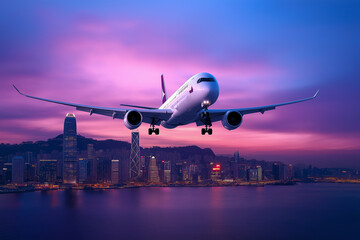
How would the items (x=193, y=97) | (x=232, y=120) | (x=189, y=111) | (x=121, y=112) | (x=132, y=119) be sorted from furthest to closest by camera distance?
(x=121, y=112), (x=232, y=120), (x=132, y=119), (x=189, y=111), (x=193, y=97)

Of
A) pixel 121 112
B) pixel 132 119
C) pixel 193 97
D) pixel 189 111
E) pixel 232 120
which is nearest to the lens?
pixel 193 97

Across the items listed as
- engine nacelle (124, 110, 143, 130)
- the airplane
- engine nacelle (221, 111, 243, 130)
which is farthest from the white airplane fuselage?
engine nacelle (124, 110, 143, 130)

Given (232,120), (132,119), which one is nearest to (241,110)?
(232,120)

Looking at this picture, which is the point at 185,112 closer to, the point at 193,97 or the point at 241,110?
the point at 193,97

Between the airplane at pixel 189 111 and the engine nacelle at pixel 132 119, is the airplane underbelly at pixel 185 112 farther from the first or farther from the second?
the engine nacelle at pixel 132 119

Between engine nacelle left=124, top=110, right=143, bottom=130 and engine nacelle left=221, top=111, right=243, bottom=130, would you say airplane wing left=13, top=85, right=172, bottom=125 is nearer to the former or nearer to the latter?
engine nacelle left=124, top=110, right=143, bottom=130

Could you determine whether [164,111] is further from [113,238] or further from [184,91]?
[113,238]

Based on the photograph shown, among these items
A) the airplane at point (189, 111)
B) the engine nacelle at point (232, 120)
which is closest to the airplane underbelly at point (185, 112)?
the airplane at point (189, 111)
